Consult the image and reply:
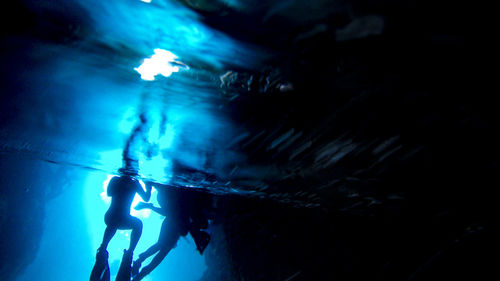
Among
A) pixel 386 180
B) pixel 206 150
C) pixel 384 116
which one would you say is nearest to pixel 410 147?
pixel 384 116

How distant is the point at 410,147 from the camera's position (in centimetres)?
348

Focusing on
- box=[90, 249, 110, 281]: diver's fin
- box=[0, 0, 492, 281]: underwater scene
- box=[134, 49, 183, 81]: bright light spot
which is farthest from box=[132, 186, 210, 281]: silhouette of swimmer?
box=[134, 49, 183, 81]: bright light spot

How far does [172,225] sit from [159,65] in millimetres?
7177

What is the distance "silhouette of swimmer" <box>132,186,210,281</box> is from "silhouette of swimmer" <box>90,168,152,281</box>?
529mm

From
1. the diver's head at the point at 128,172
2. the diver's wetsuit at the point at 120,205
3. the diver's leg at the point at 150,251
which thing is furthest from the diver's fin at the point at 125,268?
the diver's head at the point at 128,172

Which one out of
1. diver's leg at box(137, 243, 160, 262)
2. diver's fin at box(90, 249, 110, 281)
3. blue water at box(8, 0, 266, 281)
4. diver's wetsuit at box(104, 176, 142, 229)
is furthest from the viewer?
diver's leg at box(137, 243, 160, 262)

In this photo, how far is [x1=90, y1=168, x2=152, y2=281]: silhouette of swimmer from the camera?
6.70 m

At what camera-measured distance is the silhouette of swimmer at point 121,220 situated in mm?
6703

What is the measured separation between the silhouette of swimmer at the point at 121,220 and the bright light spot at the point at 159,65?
503 centimetres

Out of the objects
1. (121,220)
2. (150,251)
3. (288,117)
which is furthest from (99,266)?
(288,117)

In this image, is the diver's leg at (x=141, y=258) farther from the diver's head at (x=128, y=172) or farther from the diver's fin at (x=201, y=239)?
the diver's head at (x=128, y=172)

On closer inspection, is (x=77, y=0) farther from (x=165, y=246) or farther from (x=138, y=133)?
(x=165, y=246)

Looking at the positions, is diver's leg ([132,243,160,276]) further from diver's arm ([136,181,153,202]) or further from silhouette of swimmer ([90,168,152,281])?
diver's arm ([136,181,153,202])

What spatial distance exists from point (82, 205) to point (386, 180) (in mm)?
55909
